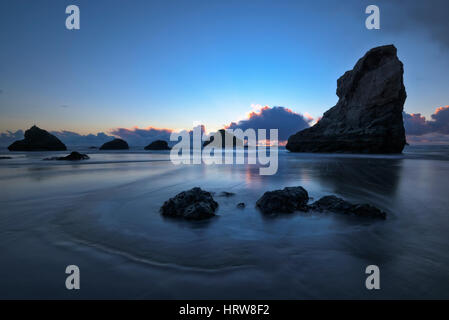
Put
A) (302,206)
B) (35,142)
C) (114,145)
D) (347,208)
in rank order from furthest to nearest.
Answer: (114,145) → (35,142) → (302,206) → (347,208)

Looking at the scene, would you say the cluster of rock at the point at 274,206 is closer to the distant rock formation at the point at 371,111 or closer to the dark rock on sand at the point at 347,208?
the dark rock on sand at the point at 347,208

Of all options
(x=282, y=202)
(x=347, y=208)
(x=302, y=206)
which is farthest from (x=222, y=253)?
(x=347, y=208)

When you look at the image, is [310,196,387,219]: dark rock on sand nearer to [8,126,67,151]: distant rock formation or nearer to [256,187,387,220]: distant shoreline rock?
[256,187,387,220]: distant shoreline rock

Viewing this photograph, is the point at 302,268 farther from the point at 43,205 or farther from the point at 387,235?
the point at 43,205

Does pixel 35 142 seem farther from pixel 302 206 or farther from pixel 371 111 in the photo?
pixel 371 111

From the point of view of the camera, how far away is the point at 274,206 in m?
3.90

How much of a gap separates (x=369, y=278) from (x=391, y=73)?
121ft

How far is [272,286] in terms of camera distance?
5.72 feet

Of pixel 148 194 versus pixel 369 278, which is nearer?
pixel 369 278

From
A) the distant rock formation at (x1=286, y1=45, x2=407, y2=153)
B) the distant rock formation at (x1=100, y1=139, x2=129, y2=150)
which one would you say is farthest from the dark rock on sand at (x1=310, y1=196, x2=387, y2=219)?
the distant rock formation at (x1=100, y1=139, x2=129, y2=150)

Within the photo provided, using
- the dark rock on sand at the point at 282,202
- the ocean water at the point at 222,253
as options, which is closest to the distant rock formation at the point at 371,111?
the ocean water at the point at 222,253

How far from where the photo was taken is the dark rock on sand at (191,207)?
11.7 ft

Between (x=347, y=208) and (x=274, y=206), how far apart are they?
4.44 ft

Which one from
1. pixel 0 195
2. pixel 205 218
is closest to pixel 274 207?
pixel 205 218
